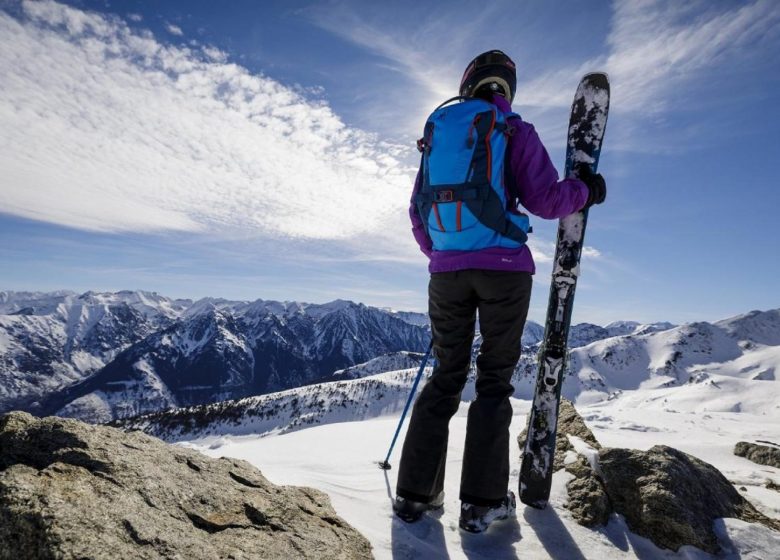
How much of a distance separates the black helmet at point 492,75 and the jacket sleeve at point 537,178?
0.68 meters

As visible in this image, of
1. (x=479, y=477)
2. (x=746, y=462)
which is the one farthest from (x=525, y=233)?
(x=746, y=462)

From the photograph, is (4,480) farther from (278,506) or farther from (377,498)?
(377,498)

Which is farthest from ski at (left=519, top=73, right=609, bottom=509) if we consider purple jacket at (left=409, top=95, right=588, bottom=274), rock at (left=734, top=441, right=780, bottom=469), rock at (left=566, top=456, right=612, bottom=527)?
rock at (left=734, top=441, right=780, bottom=469)

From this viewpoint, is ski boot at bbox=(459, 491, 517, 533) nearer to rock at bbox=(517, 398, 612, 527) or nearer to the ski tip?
rock at bbox=(517, 398, 612, 527)

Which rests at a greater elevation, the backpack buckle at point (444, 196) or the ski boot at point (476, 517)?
the backpack buckle at point (444, 196)

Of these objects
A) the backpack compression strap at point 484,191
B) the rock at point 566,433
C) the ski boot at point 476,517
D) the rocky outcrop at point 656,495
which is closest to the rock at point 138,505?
the ski boot at point 476,517

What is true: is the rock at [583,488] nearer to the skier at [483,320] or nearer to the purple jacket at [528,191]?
the skier at [483,320]

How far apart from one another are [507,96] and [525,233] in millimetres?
1473

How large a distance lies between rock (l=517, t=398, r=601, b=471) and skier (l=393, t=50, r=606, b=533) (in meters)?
1.54

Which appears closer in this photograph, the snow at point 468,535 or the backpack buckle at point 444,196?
the snow at point 468,535

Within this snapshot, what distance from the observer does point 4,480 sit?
212cm

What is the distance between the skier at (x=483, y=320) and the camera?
3502 millimetres

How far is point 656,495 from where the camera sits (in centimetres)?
Answer: 377

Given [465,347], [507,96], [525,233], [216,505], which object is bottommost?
[216,505]
